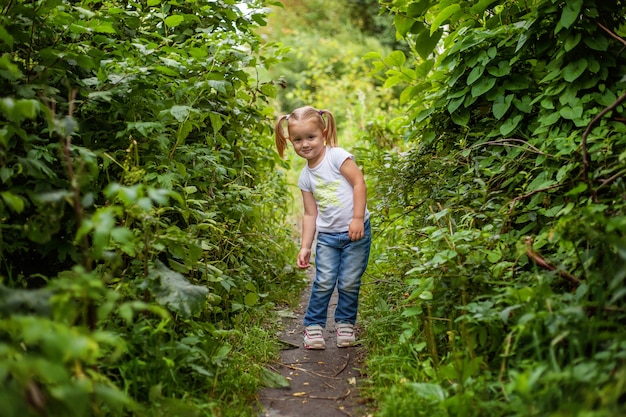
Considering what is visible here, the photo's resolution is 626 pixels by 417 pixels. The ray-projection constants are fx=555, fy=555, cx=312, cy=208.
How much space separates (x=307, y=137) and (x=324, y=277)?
86 cm

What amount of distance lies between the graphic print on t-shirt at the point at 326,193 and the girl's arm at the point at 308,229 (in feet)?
0.31

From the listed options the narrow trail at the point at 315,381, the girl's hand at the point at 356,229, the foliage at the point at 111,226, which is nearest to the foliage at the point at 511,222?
the narrow trail at the point at 315,381

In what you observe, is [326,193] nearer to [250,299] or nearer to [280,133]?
[280,133]

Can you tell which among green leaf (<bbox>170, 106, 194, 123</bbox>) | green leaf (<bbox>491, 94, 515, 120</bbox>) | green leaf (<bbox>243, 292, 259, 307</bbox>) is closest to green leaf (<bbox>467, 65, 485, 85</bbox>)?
green leaf (<bbox>491, 94, 515, 120</bbox>)

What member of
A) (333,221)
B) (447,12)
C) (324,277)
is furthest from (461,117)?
A: (324,277)

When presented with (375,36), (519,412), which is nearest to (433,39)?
(519,412)

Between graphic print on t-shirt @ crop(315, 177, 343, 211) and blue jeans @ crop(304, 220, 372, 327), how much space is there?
19 centimetres

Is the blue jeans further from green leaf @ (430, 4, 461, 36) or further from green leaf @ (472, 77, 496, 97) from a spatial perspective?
green leaf @ (430, 4, 461, 36)

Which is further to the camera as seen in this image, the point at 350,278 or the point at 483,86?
the point at 350,278

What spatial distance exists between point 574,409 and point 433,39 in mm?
2579

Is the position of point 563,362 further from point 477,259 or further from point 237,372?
point 237,372

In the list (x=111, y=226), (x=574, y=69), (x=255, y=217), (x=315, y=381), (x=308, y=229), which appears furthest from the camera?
(x=255, y=217)

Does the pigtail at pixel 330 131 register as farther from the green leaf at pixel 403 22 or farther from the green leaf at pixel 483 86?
the green leaf at pixel 483 86

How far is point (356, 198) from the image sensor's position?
10.9ft
